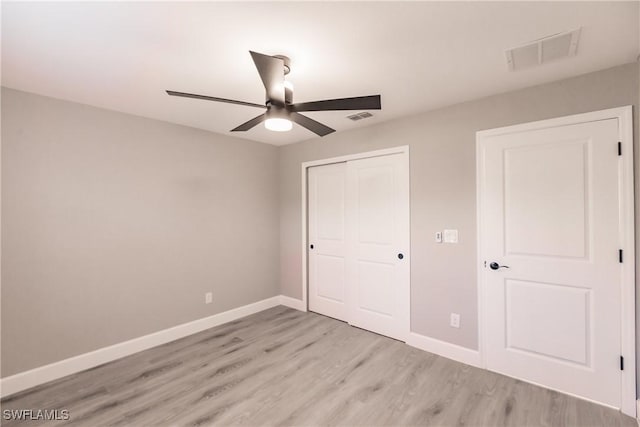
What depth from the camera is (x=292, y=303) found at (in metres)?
4.29

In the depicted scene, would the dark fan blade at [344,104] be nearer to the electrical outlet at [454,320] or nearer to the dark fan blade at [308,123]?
the dark fan blade at [308,123]

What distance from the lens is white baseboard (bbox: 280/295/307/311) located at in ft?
13.7

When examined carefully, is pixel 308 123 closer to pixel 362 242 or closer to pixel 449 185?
pixel 449 185

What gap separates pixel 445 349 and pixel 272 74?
2884mm

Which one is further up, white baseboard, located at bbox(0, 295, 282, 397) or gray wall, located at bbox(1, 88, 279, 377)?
gray wall, located at bbox(1, 88, 279, 377)

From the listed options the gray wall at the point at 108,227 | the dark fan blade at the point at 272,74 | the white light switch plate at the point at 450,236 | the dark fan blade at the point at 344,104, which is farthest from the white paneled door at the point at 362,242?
the dark fan blade at the point at 272,74

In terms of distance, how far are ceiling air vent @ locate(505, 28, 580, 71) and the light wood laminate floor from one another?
2.47 meters

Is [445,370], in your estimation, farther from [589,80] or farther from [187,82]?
[187,82]

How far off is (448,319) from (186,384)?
8.06ft

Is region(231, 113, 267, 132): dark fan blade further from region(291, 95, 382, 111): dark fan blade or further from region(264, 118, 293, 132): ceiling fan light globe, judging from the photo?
region(291, 95, 382, 111): dark fan blade

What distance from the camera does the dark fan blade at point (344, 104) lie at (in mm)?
1746

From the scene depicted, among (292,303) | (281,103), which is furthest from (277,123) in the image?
(292,303)

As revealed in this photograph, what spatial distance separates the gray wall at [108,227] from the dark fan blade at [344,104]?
82.8 inches

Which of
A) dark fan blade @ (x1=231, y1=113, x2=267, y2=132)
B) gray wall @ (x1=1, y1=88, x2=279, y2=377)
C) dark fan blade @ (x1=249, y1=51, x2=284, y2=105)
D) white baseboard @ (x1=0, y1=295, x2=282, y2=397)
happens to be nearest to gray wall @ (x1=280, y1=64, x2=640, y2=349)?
dark fan blade @ (x1=231, y1=113, x2=267, y2=132)
